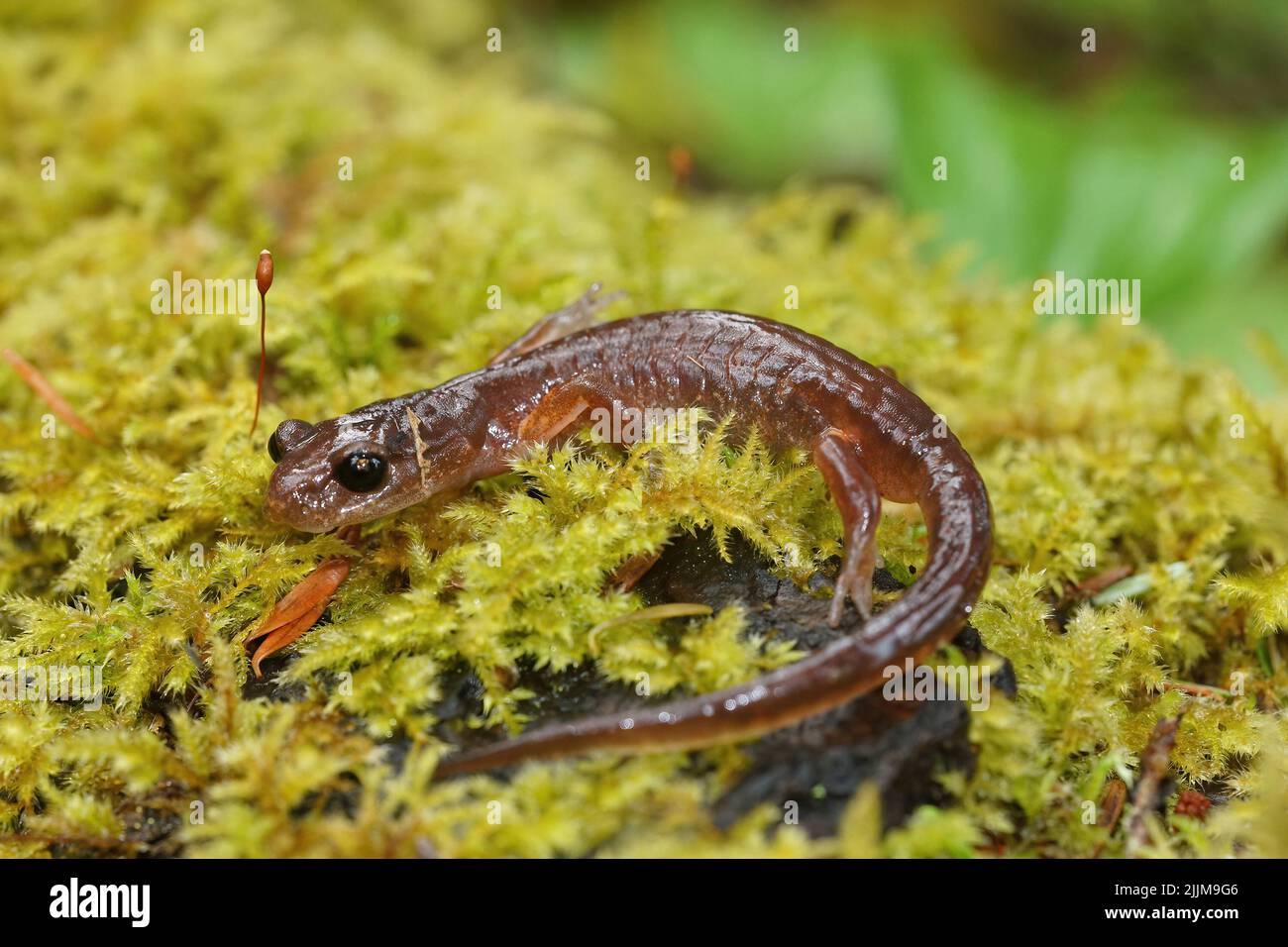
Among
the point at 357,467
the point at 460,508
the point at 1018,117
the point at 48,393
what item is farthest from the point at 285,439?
the point at 1018,117

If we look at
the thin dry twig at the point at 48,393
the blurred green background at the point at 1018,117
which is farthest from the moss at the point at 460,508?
the blurred green background at the point at 1018,117

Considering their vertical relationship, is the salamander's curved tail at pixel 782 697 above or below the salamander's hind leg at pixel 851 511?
below

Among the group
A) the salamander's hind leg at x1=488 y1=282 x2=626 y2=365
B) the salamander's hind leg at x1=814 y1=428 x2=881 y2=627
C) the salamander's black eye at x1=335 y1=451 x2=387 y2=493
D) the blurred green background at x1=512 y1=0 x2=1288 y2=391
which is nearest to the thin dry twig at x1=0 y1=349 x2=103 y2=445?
the salamander's black eye at x1=335 y1=451 x2=387 y2=493

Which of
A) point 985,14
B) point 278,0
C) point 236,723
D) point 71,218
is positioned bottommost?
point 236,723

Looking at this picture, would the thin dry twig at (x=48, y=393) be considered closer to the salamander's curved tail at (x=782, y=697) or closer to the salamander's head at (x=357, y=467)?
the salamander's head at (x=357, y=467)
